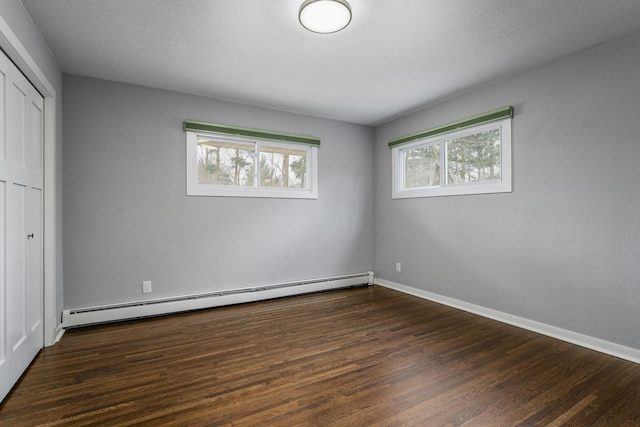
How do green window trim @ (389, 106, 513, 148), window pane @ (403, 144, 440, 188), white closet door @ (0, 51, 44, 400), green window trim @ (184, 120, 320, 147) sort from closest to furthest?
white closet door @ (0, 51, 44, 400) → green window trim @ (389, 106, 513, 148) → green window trim @ (184, 120, 320, 147) → window pane @ (403, 144, 440, 188)

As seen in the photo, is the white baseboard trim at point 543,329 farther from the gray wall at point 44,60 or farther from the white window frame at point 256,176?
the gray wall at point 44,60

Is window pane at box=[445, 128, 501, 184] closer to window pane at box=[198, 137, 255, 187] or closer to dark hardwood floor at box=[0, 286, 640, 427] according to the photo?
dark hardwood floor at box=[0, 286, 640, 427]

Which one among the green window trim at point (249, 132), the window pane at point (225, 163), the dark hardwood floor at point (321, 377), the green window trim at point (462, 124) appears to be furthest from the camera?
the window pane at point (225, 163)

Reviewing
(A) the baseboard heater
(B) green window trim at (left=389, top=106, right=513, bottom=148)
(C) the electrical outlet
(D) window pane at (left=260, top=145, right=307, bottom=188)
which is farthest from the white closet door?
(B) green window trim at (left=389, top=106, right=513, bottom=148)

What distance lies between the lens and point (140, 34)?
2.43 meters

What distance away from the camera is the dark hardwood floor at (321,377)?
170 centimetres

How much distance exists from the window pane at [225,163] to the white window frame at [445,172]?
2.04 metres

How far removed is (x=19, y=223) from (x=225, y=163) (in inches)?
82.6

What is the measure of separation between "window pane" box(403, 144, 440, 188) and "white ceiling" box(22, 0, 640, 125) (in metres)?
0.83

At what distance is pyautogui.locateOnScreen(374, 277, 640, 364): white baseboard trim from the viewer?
94.8 inches

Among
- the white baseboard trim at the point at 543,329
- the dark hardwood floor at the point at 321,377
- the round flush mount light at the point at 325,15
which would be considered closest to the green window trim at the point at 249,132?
the round flush mount light at the point at 325,15

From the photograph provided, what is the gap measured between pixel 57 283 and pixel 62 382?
3.60 ft

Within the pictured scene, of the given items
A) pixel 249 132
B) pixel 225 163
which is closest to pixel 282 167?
pixel 249 132

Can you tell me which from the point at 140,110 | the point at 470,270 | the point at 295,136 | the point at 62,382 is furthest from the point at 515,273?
the point at 140,110
